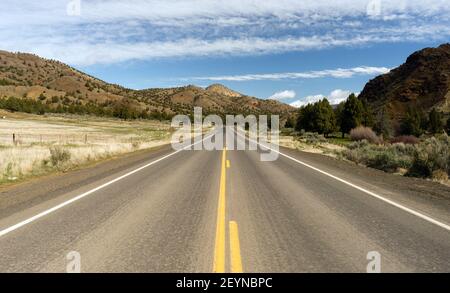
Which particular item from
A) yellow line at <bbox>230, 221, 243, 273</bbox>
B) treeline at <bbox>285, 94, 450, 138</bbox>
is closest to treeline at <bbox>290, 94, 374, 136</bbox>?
treeline at <bbox>285, 94, 450, 138</bbox>

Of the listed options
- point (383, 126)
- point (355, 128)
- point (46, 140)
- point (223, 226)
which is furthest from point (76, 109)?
point (223, 226)

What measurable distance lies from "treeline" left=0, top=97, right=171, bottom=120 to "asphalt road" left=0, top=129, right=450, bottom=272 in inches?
4080

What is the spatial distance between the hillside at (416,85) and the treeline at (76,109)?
73799 mm

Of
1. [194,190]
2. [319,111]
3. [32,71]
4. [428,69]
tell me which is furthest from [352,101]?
[32,71]

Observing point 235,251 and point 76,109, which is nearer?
point 235,251

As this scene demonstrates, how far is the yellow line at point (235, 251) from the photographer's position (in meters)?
5.39

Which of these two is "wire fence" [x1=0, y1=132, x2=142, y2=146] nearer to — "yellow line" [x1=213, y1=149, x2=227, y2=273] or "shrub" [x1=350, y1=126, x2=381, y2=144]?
"yellow line" [x1=213, y1=149, x2=227, y2=273]

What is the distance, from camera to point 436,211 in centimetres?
927

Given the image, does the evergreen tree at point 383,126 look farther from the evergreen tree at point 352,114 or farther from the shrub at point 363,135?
the shrub at point 363,135

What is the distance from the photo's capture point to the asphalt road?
18.4 feet

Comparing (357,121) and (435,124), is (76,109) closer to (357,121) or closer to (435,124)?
(357,121)

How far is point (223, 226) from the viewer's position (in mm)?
7594

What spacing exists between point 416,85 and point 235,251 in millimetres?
155217
